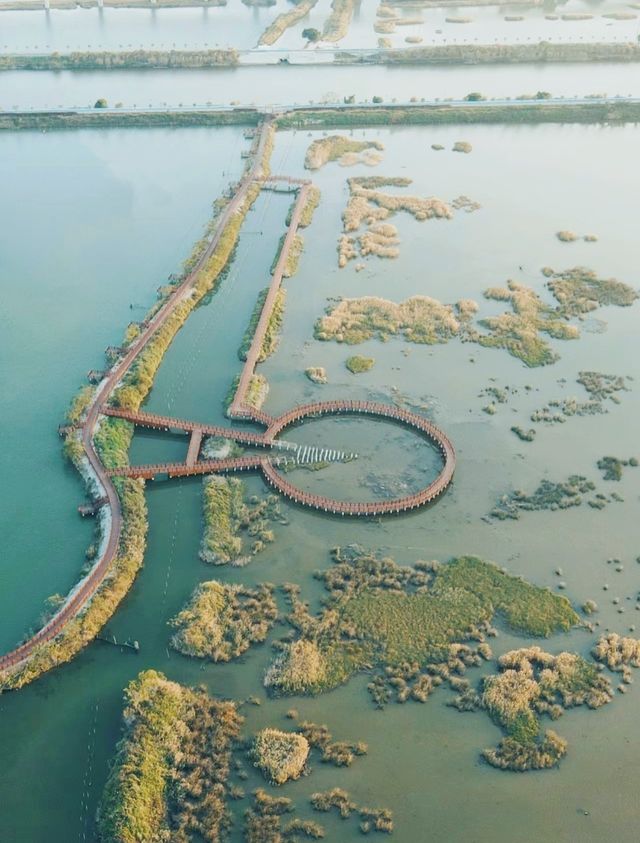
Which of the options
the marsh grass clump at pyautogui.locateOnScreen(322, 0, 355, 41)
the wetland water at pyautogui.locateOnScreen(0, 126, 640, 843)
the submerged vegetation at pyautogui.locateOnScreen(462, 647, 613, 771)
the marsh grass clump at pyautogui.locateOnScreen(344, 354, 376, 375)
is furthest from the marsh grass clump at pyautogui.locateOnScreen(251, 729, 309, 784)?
the marsh grass clump at pyautogui.locateOnScreen(322, 0, 355, 41)

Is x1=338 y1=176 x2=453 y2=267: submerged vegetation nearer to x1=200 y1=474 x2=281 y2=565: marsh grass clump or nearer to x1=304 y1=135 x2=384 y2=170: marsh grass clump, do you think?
x1=304 y1=135 x2=384 y2=170: marsh grass clump

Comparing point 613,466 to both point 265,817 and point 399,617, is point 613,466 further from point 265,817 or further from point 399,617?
point 265,817

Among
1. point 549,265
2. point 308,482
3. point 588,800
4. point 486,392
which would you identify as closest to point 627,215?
point 549,265

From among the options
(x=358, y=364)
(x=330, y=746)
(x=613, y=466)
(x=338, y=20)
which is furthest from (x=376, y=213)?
(x=338, y=20)

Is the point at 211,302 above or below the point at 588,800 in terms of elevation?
above

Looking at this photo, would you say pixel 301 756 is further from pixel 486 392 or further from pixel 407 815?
pixel 486 392
